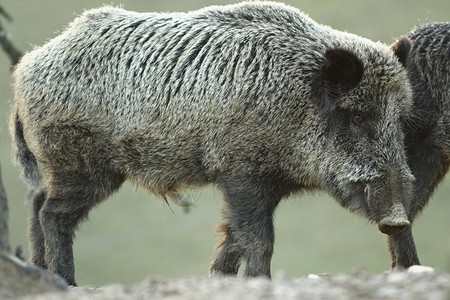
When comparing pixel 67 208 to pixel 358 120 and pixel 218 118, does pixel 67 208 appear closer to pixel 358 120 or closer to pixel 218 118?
pixel 218 118

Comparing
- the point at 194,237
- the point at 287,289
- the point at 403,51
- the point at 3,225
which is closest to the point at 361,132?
the point at 403,51

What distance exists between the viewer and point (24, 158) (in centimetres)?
1364

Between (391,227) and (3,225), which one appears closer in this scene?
(3,225)

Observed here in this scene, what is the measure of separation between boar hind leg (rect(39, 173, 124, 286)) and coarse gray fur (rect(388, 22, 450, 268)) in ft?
14.3

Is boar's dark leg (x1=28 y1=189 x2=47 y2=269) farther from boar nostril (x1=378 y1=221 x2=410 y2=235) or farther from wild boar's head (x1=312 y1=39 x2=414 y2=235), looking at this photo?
boar nostril (x1=378 y1=221 x2=410 y2=235)

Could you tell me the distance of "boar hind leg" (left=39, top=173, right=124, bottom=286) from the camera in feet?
41.7

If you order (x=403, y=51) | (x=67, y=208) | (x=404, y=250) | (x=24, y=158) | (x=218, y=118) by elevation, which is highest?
(x=403, y=51)

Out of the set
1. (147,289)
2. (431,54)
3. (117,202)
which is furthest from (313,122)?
(117,202)

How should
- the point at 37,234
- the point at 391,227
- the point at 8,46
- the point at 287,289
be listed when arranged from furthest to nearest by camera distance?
1. the point at 8,46
2. the point at 37,234
3. the point at 391,227
4. the point at 287,289

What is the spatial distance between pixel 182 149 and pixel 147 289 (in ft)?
14.5

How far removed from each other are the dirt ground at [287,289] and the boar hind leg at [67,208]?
422cm

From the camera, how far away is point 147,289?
27.4 feet

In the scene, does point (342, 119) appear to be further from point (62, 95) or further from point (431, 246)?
point (431, 246)

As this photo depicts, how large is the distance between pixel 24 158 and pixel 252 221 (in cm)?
385
